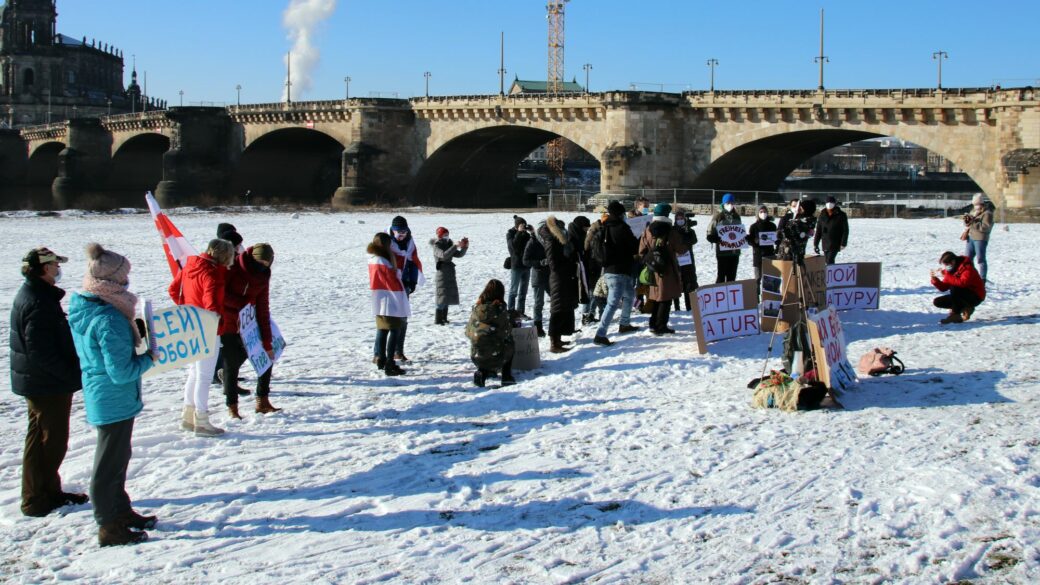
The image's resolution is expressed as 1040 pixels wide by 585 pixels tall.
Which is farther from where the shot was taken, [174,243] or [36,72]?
[36,72]

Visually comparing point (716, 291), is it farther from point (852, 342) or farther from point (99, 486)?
point (99, 486)

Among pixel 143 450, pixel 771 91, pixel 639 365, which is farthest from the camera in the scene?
pixel 771 91

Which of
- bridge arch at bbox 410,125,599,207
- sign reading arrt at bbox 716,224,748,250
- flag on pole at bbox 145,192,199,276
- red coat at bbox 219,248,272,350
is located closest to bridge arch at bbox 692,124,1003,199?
bridge arch at bbox 410,125,599,207

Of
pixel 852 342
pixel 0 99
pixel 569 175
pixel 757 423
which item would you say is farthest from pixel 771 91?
pixel 0 99

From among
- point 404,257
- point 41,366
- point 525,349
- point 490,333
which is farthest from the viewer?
point 404,257

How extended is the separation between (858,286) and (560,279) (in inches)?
136

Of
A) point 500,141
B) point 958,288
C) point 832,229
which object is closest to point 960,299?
point 958,288

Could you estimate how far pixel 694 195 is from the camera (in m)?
38.8

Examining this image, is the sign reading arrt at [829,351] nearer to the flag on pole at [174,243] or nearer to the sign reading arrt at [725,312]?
the sign reading arrt at [725,312]

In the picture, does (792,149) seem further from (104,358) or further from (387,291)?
(104,358)

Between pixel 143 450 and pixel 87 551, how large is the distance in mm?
1721

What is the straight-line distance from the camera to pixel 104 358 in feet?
16.9

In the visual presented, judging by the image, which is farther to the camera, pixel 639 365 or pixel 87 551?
pixel 639 365

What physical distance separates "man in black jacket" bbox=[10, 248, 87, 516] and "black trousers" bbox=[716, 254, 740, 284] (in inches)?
322
